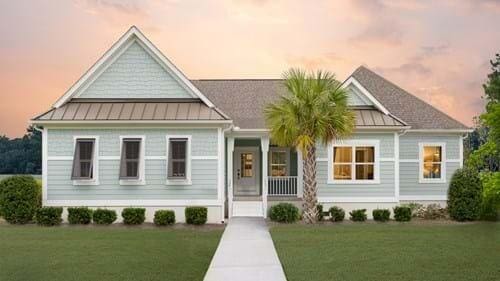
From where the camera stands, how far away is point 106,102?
73.5 ft

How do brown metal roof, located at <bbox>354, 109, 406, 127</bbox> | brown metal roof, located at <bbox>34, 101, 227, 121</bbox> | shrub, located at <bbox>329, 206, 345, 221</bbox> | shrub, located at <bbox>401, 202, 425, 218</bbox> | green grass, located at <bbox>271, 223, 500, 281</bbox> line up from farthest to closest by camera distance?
shrub, located at <bbox>401, 202, 425, 218</bbox> → brown metal roof, located at <bbox>354, 109, 406, 127</bbox> → shrub, located at <bbox>329, 206, 345, 221</bbox> → brown metal roof, located at <bbox>34, 101, 227, 121</bbox> → green grass, located at <bbox>271, 223, 500, 281</bbox>

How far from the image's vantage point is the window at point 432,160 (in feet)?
83.3

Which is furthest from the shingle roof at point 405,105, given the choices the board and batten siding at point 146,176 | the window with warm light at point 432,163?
the board and batten siding at point 146,176

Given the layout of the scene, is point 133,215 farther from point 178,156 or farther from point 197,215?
point 178,156

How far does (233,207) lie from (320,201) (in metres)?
3.62

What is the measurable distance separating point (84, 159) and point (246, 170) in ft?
27.7

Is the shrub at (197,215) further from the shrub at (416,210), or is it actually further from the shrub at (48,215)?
the shrub at (416,210)

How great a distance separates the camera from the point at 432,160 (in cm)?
2555

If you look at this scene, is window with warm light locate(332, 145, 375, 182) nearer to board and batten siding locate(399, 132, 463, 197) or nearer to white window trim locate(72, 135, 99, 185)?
board and batten siding locate(399, 132, 463, 197)

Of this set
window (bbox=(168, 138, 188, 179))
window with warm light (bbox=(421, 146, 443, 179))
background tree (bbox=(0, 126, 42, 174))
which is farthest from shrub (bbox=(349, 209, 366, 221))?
background tree (bbox=(0, 126, 42, 174))

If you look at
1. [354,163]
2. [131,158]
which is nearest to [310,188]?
[354,163]

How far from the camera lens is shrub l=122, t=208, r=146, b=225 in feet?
67.8

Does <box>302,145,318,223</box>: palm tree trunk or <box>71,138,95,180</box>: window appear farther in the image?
<box>71,138,95,180</box>: window

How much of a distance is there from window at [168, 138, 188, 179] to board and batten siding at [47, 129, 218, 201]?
27 cm
